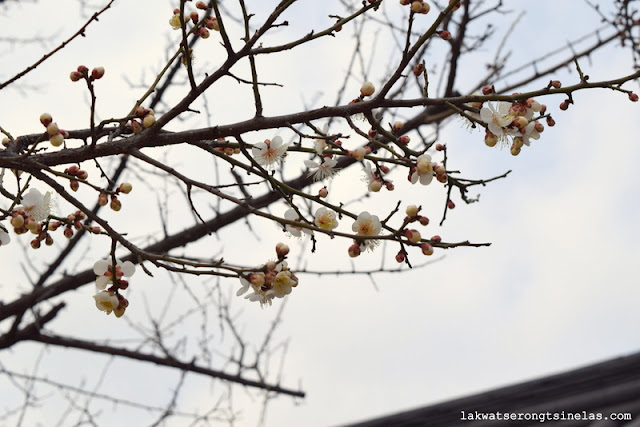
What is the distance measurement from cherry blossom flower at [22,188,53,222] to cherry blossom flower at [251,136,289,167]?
57cm

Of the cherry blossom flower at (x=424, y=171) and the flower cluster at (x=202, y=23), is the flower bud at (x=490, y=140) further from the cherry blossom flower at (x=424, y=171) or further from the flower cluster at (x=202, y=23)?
the flower cluster at (x=202, y=23)

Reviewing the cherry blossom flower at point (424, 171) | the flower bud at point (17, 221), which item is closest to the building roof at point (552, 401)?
the cherry blossom flower at point (424, 171)

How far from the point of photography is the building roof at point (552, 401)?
112 inches

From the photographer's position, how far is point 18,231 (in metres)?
1.54

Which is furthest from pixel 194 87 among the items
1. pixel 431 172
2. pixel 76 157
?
pixel 431 172

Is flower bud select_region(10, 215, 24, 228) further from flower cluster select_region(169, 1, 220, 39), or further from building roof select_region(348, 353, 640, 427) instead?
building roof select_region(348, 353, 640, 427)

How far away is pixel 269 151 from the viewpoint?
5.50ft

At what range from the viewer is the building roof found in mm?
2846

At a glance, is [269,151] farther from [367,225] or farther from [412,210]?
[412,210]

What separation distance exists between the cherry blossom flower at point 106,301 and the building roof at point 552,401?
2078mm

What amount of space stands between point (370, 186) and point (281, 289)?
0.34m

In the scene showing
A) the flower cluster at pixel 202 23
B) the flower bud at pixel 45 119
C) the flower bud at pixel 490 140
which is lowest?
the flower bud at pixel 490 140

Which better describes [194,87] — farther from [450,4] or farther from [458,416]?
[458,416]

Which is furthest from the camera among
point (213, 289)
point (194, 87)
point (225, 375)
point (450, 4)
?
point (213, 289)
